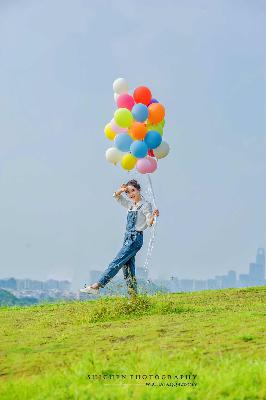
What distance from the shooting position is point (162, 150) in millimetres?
12227

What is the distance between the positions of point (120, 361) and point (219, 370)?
3.44ft

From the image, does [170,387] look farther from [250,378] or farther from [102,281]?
[102,281]

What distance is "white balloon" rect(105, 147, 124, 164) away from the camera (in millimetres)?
12162

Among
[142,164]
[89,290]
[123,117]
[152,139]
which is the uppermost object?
[123,117]

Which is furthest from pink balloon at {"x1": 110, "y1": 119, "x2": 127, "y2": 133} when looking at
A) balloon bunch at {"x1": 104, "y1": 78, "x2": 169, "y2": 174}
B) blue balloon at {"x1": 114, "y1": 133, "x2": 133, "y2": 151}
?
blue balloon at {"x1": 114, "y1": 133, "x2": 133, "y2": 151}

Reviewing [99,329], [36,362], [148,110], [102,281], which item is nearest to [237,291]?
[102,281]

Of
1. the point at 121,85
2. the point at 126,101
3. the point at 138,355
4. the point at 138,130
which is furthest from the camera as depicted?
the point at 121,85

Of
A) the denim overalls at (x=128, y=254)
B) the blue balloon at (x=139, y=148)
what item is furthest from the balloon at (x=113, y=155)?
the denim overalls at (x=128, y=254)

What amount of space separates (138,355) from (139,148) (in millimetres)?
5026

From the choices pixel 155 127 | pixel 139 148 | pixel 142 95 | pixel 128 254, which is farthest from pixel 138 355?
pixel 142 95

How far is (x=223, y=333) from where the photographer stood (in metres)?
8.14

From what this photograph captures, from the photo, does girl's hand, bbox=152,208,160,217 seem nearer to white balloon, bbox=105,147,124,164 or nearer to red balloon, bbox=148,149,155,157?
red balloon, bbox=148,149,155,157

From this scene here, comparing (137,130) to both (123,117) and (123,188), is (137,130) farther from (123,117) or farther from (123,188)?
(123,188)

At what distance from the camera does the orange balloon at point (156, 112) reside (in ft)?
39.0
